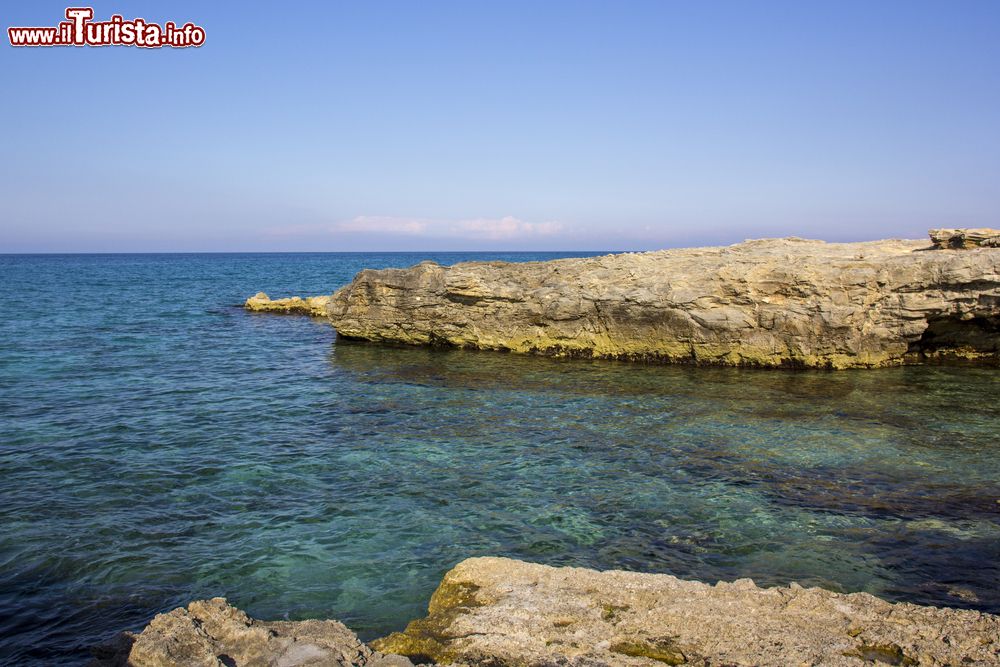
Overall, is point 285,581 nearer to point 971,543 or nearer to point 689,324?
point 971,543

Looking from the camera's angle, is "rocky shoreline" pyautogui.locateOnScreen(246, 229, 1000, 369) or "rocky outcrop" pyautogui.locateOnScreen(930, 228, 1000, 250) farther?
"rocky outcrop" pyautogui.locateOnScreen(930, 228, 1000, 250)

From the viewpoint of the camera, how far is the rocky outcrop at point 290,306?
36797 millimetres

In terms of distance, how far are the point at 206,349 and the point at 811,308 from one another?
21.8m

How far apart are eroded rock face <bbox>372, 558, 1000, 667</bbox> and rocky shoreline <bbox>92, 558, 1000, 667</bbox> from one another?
12mm

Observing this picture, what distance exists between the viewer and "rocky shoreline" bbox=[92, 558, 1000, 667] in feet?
16.2

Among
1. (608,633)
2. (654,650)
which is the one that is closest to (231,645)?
(608,633)

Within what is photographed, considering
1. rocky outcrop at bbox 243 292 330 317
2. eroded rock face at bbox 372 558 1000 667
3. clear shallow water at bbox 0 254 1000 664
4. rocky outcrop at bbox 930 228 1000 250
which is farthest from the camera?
rocky outcrop at bbox 243 292 330 317

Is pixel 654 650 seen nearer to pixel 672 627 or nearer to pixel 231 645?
pixel 672 627

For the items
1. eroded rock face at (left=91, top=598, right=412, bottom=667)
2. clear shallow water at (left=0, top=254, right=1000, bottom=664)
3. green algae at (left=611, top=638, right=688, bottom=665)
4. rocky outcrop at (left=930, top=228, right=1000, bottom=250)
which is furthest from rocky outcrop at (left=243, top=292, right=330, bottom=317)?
green algae at (left=611, top=638, right=688, bottom=665)

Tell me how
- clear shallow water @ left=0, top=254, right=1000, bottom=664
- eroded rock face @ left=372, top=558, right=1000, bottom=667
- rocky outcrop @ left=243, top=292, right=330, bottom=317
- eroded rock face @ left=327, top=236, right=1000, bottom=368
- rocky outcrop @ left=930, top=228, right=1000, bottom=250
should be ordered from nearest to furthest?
eroded rock face @ left=372, top=558, right=1000, bottom=667, clear shallow water @ left=0, top=254, right=1000, bottom=664, eroded rock face @ left=327, top=236, right=1000, bottom=368, rocky outcrop @ left=930, top=228, right=1000, bottom=250, rocky outcrop @ left=243, top=292, right=330, bottom=317

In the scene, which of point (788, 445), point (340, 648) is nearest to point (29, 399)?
point (340, 648)

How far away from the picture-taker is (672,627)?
532cm

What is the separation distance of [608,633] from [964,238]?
848 inches

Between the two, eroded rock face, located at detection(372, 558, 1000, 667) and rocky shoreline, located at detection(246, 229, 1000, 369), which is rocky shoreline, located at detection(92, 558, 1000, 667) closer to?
eroded rock face, located at detection(372, 558, 1000, 667)
